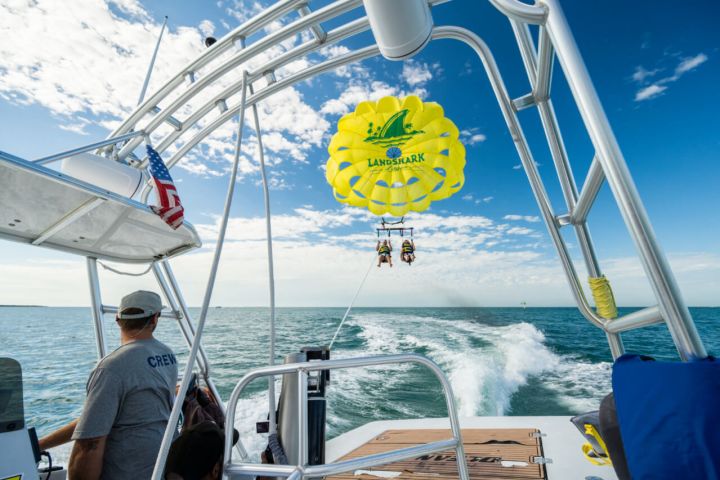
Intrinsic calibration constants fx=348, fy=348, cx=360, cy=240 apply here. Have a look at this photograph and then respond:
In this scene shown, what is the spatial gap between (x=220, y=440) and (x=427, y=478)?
2094 mm

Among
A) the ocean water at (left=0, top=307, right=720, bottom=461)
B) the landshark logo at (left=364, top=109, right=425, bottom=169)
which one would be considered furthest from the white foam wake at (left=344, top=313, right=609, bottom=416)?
the landshark logo at (left=364, top=109, right=425, bottom=169)

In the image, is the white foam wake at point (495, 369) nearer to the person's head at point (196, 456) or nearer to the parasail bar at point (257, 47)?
the person's head at point (196, 456)

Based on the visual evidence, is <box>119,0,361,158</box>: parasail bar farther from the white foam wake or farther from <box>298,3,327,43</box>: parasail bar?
the white foam wake

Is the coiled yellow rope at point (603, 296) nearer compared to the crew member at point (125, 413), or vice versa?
the coiled yellow rope at point (603, 296)

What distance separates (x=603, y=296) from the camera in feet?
5.00

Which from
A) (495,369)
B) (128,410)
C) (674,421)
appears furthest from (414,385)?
(674,421)

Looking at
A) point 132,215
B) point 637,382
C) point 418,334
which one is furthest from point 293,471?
point 418,334

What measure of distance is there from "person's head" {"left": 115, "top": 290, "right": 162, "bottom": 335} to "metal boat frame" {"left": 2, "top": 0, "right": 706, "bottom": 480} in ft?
2.24

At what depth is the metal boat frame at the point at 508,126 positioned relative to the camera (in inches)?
40.4

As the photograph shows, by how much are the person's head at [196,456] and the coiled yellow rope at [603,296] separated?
5.80 feet

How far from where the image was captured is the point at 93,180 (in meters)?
2.71

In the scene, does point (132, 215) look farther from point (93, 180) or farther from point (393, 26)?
point (393, 26)

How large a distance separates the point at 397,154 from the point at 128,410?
5478 mm

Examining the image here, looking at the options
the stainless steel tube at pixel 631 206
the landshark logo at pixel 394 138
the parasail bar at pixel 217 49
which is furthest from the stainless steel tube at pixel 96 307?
the landshark logo at pixel 394 138
